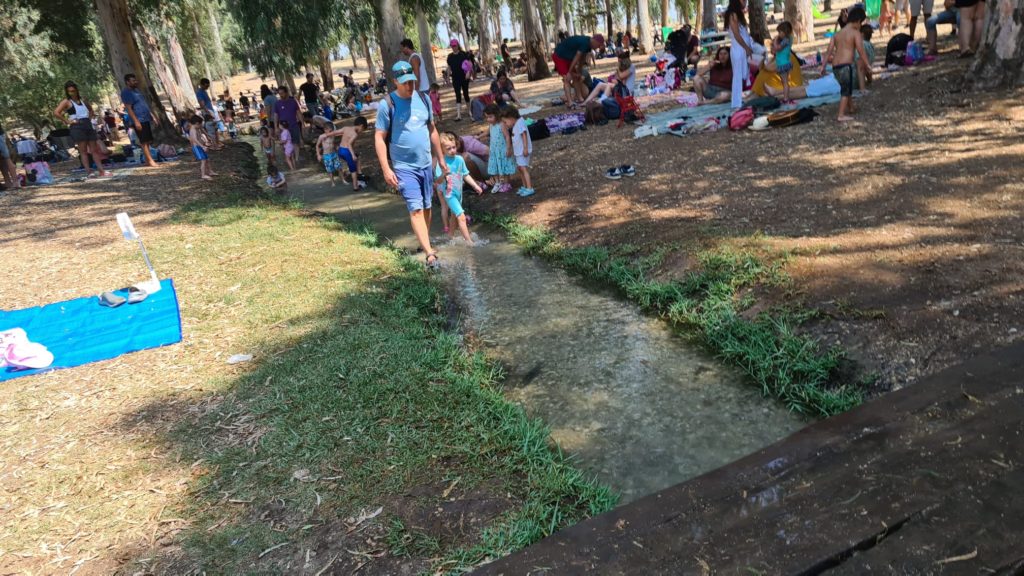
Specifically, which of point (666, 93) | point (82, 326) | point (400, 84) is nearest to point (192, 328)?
point (82, 326)

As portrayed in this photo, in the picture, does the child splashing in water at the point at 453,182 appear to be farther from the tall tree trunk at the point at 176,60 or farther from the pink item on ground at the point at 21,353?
the tall tree trunk at the point at 176,60

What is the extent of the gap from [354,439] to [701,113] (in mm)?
9602

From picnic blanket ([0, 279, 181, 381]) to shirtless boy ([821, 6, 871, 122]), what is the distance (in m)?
8.57

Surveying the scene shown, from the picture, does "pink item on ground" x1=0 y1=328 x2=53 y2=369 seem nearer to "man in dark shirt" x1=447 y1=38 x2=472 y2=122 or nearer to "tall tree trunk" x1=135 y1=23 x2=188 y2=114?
"man in dark shirt" x1=447 y1=38 x2=472 y2=122

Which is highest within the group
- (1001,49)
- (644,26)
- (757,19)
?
(644,26)

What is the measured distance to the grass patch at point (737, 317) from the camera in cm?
365

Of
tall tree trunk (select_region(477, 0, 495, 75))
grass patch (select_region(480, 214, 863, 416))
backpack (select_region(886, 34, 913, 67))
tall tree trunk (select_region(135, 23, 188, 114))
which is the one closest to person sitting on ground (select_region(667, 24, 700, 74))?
backpack (select_region(886, 34, 913, 67))

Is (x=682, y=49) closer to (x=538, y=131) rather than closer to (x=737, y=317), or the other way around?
(x=538, y=131)

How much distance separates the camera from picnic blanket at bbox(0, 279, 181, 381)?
4.92m

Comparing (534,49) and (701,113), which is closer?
(701,113)

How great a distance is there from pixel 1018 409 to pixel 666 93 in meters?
12.9

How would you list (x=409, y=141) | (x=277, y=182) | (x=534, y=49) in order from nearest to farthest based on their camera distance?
(x=409, y=141) → (x=277, y=182) → (x=534, y=49)

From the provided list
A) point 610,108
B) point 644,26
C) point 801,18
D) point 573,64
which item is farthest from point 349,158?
point 644,26

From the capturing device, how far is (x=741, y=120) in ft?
30.9
